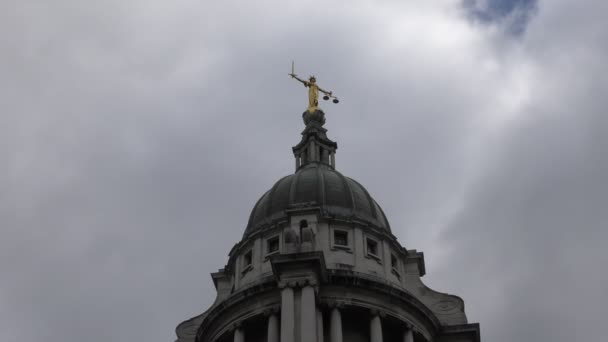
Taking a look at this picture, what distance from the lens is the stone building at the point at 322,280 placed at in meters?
50.6

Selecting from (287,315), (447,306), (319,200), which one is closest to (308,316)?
(287,315)

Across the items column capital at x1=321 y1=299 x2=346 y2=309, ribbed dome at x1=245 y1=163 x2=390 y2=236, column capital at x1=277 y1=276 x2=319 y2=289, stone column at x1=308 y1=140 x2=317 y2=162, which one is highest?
stone column at x1=308 y1=140 x2=317 y2=162

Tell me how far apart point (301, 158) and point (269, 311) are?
18.4m

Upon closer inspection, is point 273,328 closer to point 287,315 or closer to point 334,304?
point 287,315

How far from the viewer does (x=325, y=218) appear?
57.0 meters

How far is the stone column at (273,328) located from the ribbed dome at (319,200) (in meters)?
8.27

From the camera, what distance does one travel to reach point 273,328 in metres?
50.7

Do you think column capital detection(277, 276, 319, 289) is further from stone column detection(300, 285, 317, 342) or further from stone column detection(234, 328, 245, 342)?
stone column detection(234, 328, 245, 342)

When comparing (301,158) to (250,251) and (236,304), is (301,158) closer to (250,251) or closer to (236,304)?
(250,251)

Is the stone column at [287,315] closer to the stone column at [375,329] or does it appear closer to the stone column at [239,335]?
the stone column at [239,335]

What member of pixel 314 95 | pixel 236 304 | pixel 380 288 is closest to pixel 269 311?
pixel 236 304

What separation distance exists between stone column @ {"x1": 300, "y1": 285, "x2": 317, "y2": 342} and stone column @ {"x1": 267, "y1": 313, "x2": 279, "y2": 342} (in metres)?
2.30

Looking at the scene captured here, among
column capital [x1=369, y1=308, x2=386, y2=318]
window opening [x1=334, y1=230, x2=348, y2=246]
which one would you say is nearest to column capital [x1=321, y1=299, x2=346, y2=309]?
column capital [x1=369, y1=308, x2=386, y2=318]

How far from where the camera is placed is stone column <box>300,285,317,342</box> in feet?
157
